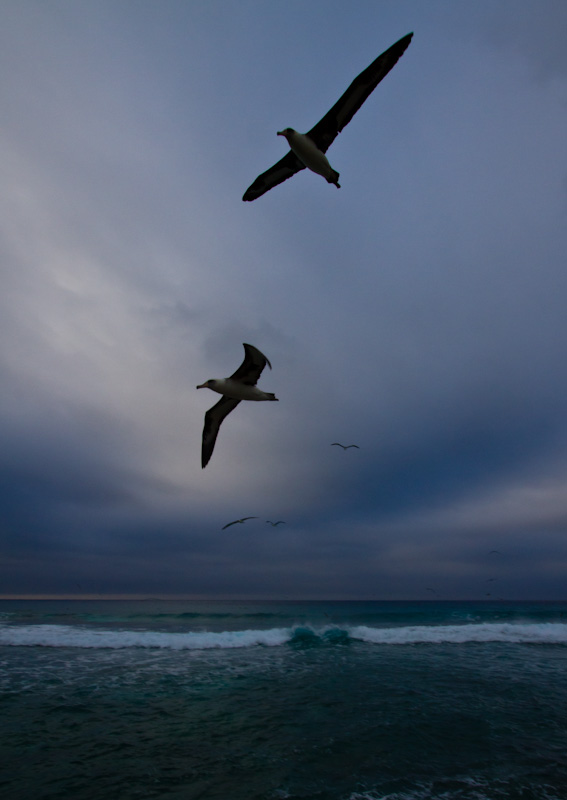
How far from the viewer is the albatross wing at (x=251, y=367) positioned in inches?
349

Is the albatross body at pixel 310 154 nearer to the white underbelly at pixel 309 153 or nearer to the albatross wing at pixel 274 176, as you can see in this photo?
the white underbelly at pixel 309 153

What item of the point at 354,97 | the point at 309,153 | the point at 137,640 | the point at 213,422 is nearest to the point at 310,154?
the point at 309,153

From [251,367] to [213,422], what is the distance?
9.57 ft

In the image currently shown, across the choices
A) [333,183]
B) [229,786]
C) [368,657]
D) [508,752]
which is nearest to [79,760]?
[229,786]

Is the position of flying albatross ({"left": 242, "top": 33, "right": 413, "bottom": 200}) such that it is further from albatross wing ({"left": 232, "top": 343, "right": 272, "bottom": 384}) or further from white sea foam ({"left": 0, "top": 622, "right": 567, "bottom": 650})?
white sea foam ({"left": 0, "top": 622, "right": 567, "bottom": 650})

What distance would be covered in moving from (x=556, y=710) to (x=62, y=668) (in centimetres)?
1643

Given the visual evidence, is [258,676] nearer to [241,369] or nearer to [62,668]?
[62,668]

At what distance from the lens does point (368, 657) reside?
Answer: 20203mm

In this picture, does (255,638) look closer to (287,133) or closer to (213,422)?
(213,422)

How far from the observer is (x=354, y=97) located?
7.29 meters

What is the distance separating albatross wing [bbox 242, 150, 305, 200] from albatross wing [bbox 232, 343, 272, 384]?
3.01 metres

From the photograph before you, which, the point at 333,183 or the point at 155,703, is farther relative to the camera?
the point at 155,703

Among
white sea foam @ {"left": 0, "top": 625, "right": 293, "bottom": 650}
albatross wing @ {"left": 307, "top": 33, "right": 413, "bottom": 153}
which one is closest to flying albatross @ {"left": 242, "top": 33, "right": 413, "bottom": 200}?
albatross wing @ {"left": 307, "top": 33, "right": 413, "bottom": 153}

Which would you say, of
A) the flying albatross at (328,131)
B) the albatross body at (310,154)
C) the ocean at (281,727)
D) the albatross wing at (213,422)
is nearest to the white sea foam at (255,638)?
the ocean at (281,727)
